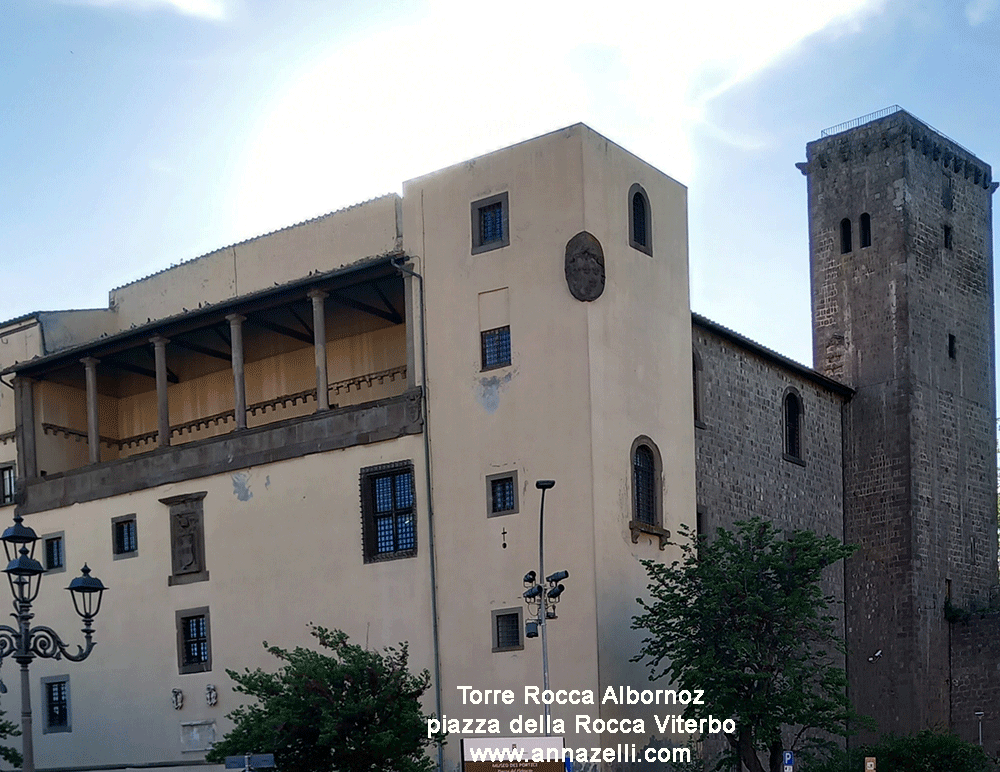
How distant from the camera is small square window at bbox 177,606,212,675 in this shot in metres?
39.3

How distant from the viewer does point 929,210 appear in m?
48.0

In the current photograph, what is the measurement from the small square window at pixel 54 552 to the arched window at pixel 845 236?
2526cm

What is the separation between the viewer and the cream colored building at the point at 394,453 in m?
33.5

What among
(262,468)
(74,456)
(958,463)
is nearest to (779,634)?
(262,468)

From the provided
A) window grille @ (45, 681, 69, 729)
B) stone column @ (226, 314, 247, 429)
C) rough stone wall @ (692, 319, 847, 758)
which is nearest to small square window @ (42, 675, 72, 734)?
window grille @ (45, 681, 69, 729)

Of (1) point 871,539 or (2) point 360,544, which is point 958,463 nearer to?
(1) point 871,539

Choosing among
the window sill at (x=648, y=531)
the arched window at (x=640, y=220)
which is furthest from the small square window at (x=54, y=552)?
the arched window at (x=640, y=220)

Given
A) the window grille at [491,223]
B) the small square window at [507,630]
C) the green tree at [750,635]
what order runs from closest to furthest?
the green tree at [750,635] < the small square window at [507,630] < the window grille at [491,223]

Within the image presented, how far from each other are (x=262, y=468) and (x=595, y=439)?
1007 cm

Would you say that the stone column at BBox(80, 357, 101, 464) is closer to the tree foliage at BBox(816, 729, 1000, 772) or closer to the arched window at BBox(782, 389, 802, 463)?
the arched window at BBox(782, 389, 802, 463)

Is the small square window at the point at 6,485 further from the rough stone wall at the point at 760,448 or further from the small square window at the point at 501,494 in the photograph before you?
the rough stone wall at the point at 760,448

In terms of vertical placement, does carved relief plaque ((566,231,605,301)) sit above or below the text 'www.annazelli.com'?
above

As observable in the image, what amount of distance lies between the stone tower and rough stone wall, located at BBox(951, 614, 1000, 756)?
1.10ft

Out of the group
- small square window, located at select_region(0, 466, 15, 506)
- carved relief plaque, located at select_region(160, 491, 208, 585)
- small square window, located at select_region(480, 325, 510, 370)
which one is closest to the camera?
small square window, located at select_region(480, 325, 510, 370)
